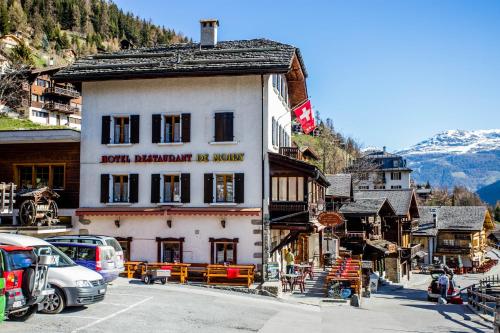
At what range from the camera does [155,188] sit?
94.7 ft

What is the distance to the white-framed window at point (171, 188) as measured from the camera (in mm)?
28781

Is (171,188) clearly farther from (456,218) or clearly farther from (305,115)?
(456,218)

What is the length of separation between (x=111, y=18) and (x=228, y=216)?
166845 millimetres

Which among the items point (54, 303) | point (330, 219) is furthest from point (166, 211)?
point (54, 303)

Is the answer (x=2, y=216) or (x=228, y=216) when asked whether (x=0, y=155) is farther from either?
(x=228, y=216)

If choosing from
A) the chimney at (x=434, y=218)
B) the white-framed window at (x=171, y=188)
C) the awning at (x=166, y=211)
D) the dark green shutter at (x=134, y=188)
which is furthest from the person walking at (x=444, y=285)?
the chimney at (x=434, y=218)

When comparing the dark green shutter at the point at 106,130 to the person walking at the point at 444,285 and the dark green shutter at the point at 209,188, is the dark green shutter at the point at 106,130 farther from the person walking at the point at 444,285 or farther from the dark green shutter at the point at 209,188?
the person walking at the point at 444,285

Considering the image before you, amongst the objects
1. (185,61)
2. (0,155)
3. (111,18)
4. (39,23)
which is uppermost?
(111,18)

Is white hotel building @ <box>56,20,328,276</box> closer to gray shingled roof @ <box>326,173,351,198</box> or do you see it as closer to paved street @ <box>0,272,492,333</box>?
paved street @ <box>0,272,492,333</box>

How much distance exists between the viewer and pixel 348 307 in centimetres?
2477

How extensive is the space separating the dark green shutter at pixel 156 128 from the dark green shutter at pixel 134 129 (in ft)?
2.83

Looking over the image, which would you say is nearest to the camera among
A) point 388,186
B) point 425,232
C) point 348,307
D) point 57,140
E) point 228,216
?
point 348,307

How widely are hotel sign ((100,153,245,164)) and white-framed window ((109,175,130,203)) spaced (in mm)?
901

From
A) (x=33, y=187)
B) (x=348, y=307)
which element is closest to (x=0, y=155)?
(x=33, y=187)
